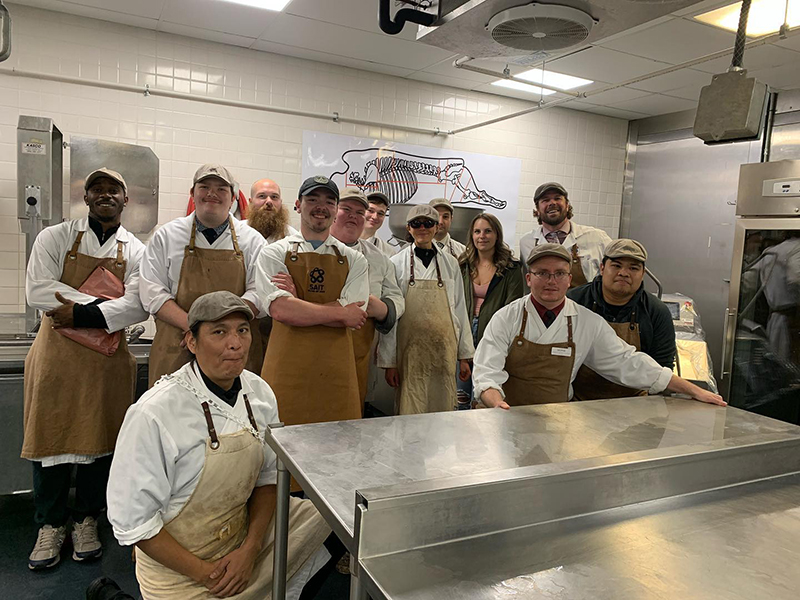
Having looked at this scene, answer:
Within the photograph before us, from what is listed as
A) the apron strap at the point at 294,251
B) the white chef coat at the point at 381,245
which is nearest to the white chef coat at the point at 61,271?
the apron strap at the point at 294,251

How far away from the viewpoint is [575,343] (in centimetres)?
240

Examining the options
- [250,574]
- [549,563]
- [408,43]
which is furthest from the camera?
[408,43]

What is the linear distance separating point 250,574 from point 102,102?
383 cm

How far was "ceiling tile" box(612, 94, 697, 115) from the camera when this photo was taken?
18.4 feet

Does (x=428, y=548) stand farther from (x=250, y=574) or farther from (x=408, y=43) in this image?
(x=408, y=43)

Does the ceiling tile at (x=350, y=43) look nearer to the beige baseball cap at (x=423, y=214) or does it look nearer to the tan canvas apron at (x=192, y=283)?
the beige baseball cap at (x=423, y=214)

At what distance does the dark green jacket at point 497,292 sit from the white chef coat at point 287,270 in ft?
3.29

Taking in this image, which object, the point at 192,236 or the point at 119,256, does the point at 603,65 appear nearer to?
the point at 192,236

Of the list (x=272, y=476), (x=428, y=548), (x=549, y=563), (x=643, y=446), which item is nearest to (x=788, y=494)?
(x=643, y=446)

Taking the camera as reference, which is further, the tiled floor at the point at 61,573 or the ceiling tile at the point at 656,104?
the ceiling tile at the point at 656,104

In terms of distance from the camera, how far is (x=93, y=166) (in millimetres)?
4059

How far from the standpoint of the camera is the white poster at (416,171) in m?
5.12

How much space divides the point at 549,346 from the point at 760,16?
9.49 feet

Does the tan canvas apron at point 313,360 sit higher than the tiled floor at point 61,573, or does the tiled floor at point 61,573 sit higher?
the tan canvas apron at point 313,360
